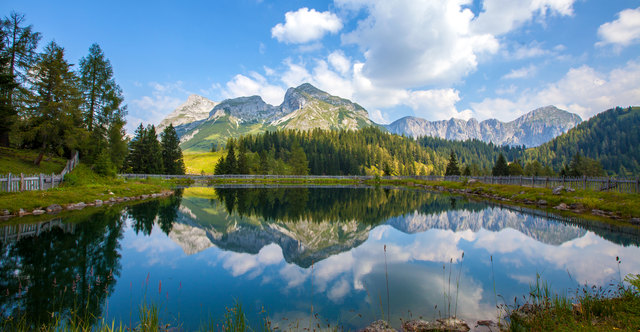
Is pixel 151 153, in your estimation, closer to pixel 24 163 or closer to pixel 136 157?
pixel 136 157

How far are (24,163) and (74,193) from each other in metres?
9.84

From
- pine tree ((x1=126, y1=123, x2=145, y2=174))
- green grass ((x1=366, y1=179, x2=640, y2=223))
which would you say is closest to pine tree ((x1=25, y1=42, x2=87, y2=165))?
pine tree ((x1=126, y1=123, x2=145, y2=174))

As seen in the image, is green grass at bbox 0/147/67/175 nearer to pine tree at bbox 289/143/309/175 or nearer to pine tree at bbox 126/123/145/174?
pine tree at bbox 126/123/145/174

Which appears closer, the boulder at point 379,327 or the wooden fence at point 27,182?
the boulder at point 379,327

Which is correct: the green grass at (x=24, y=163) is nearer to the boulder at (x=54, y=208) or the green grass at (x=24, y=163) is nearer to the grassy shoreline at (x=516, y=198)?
the grassy shoreline at (x=516, y=198)

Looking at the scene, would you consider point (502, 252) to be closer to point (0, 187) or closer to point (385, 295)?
point (385, 295)

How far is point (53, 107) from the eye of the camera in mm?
30609

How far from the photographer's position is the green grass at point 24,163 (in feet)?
90.9

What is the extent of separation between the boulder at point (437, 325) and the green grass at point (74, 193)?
26.6m

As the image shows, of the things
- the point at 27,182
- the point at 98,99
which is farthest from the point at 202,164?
the point at 27,182

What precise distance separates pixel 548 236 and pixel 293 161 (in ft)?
370

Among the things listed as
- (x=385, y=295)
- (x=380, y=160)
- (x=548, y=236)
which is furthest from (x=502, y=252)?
(x=380, y=160)

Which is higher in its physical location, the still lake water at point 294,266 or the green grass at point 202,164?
the green grass at point 202,164

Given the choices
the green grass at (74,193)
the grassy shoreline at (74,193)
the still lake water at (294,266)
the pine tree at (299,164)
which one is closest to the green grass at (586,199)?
the still lake water at (294,266)
